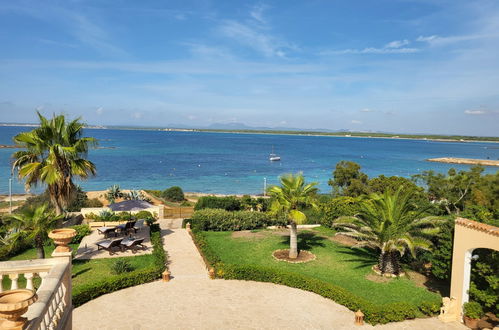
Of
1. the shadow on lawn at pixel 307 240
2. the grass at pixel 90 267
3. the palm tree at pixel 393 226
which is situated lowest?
the shadow on lawn at pixel 307 240

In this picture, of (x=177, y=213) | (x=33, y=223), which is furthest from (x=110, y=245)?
(x=177, y=213)

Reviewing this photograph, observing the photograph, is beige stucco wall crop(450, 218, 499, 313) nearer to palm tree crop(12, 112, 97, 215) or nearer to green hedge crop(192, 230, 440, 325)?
green hedge crop(192, 230, 440, 325)

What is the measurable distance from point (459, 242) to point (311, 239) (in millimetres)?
10077

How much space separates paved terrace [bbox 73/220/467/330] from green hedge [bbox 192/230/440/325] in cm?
23

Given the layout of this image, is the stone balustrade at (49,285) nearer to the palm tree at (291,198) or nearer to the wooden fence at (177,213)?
the palm tree at (291,198)

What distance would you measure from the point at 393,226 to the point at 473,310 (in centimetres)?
420

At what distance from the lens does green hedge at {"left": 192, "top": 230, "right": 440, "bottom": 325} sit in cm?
1073

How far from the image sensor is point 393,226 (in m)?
14.1

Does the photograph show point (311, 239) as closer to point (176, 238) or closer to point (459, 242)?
point (176, 238)

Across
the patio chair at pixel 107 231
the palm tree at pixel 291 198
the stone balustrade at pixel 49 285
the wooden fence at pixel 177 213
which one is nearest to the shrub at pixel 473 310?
the palm tree at pixel 291 198

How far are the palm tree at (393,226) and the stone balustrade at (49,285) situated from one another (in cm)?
1202

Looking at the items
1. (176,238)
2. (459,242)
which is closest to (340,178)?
(176,238)

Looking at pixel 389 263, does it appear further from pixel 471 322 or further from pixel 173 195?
pixel 173 195

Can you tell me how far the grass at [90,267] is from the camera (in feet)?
42.9
